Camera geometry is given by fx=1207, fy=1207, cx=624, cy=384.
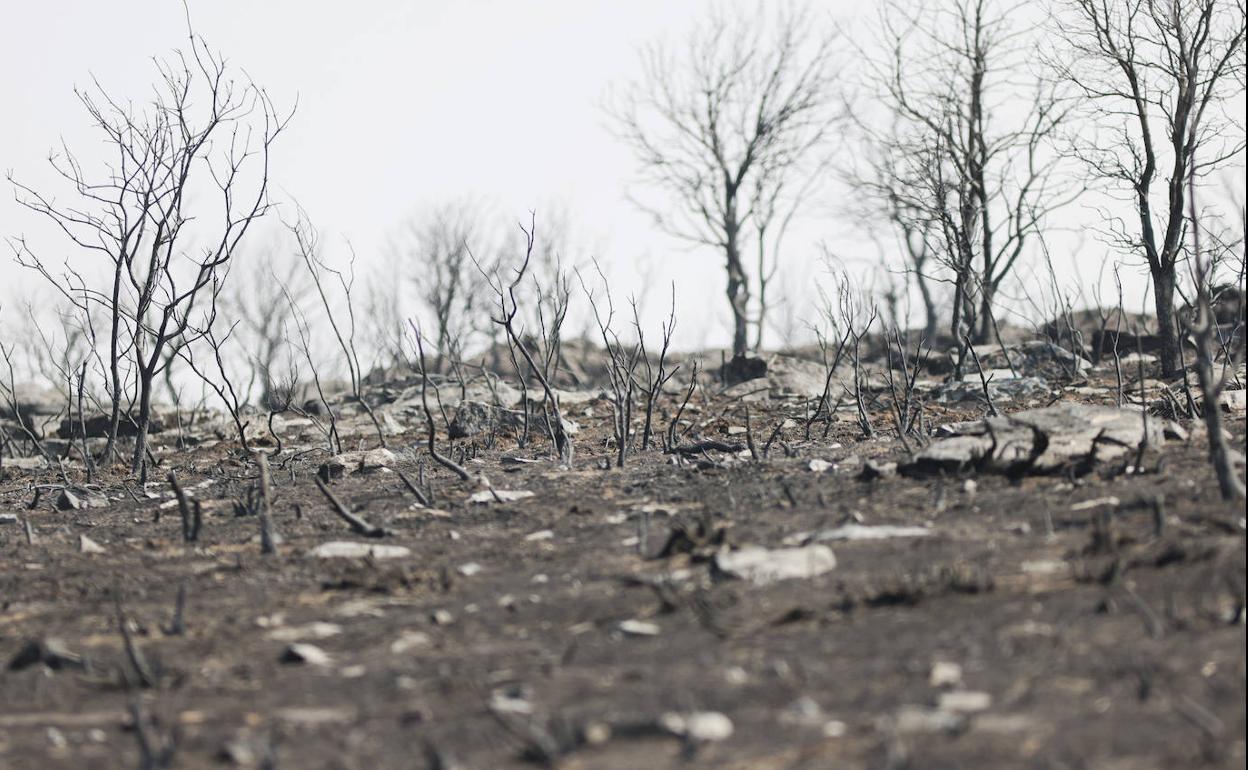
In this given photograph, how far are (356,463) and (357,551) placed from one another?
4.11 m

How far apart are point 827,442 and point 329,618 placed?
6.26 meters

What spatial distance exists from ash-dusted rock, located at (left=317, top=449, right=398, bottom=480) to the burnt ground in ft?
8.91

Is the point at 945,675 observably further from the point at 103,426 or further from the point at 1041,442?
the point at 103,426

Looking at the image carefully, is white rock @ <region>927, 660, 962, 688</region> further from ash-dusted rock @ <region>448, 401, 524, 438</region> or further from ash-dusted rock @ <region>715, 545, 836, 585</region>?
ash-dusted rock @ <region>448, 401, 524, 438</region>

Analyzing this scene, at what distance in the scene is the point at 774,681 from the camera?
417 cm

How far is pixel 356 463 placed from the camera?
10844 millimetres

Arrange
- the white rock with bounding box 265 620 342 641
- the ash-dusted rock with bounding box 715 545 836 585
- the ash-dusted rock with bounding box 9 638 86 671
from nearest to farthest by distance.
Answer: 1. the ash-dusted rock with bounding box 9 638 86 671
2. the white rock with bounding box 265 620 342 641
3. the ash-dusted rock with bounding box 715 545 836 585

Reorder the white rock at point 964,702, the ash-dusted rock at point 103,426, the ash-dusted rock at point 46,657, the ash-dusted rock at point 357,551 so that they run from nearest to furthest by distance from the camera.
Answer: the white rock at point 964,702, the ash-dusted rock at point 46,657, the ash-dusted rock at point 357,551, the ash-dusted rock at point 103,426

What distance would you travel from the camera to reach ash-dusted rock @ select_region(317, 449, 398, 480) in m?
10.4

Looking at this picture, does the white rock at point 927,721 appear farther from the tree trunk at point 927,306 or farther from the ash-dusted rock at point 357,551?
the tree trunk at point 927,306

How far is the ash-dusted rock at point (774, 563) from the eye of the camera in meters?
5.43

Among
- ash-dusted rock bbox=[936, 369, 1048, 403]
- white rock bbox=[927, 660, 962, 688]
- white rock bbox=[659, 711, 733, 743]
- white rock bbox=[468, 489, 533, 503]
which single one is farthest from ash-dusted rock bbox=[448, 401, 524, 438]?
white rock bbox=[659, 711, 733, 743]

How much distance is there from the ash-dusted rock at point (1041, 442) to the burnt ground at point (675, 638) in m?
0.15

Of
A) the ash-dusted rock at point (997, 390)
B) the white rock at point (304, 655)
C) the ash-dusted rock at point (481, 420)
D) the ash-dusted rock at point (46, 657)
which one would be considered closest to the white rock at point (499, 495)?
the white rock at point (304, 655)
